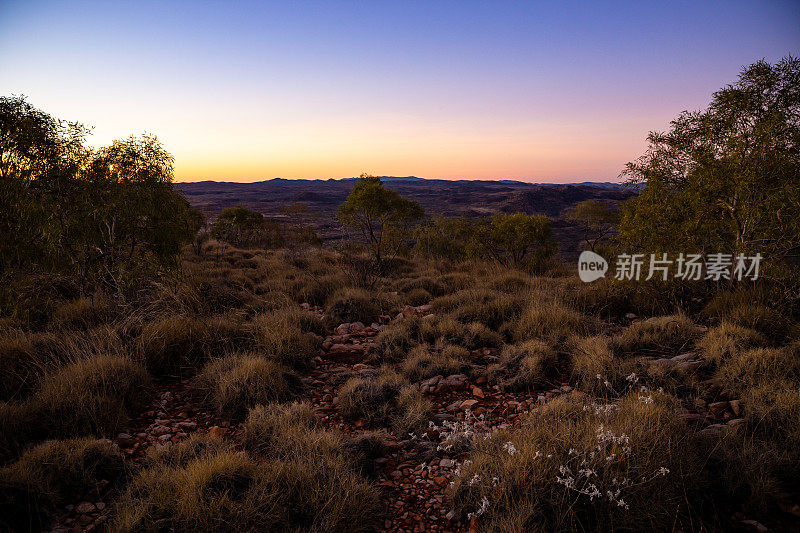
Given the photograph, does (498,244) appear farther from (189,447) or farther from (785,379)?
(189,447)

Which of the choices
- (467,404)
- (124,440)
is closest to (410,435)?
(467,404)

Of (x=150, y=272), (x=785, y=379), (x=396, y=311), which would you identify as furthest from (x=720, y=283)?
(x=150, y=272)

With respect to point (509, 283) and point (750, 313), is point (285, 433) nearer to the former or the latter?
point (750, 313)

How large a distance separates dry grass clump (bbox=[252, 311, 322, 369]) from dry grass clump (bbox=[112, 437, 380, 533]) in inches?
96.5

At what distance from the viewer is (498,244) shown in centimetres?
1625

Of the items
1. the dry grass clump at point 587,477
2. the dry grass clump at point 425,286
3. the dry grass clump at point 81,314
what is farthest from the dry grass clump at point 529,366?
the dry grass clump at point 81,314

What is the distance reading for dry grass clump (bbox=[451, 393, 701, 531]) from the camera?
103 inches

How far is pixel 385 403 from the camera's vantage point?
4426 mm

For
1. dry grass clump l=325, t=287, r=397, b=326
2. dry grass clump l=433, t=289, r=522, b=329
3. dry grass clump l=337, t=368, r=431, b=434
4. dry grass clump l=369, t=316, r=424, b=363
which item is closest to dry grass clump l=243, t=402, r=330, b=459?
dry grass clump l=337, t=368, r=431, b=434

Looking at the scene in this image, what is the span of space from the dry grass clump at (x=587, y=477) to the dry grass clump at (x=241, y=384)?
2.49m

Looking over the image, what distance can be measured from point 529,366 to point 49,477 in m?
4.67

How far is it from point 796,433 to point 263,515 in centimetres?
422

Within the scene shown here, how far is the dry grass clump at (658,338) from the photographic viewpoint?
→ 5.49 m

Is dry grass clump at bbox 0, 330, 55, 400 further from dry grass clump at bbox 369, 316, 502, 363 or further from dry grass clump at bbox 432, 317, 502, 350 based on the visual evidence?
dry grass clump at bbox 432, 317, 502, 350
